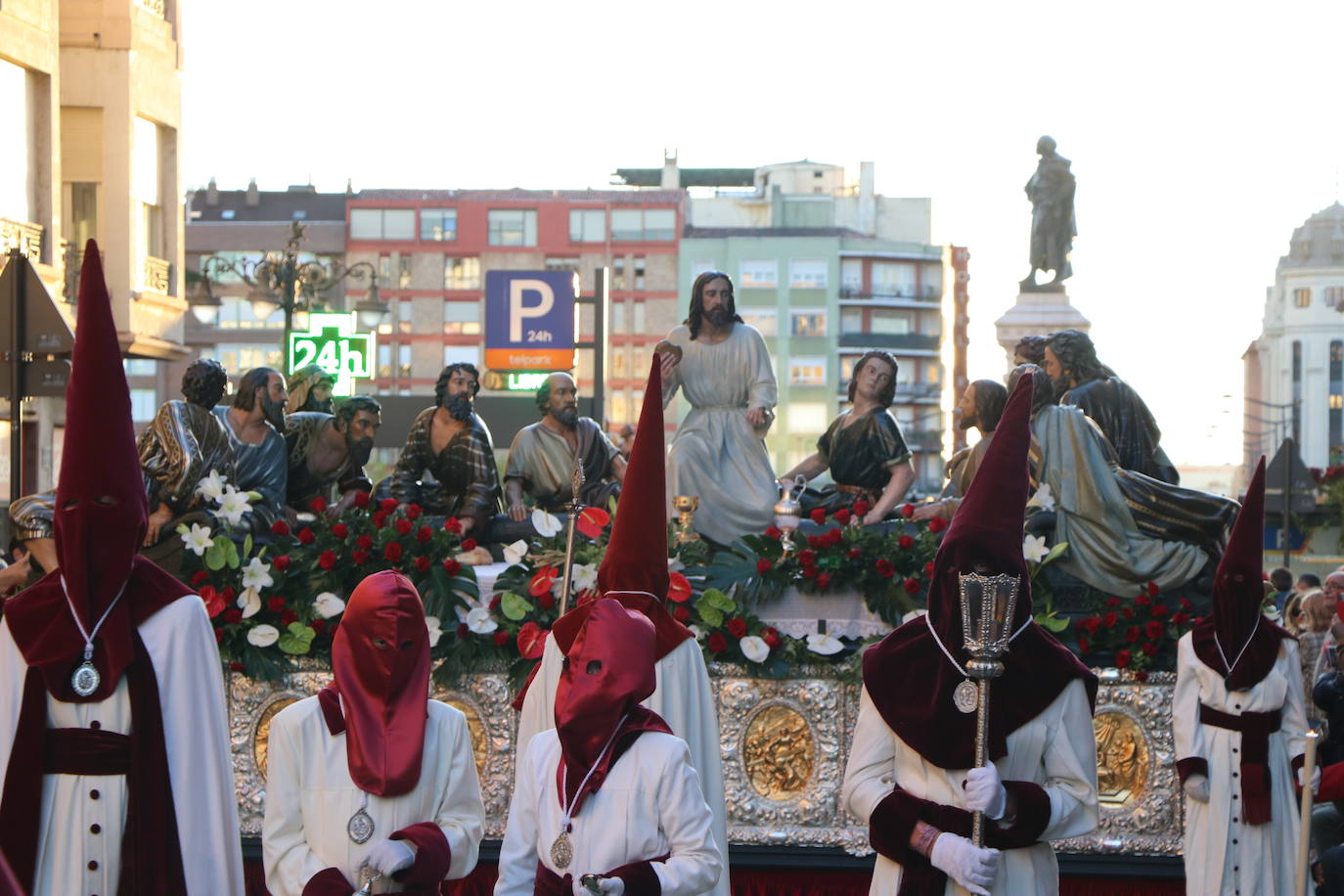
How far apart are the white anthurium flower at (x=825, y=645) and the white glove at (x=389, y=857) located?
4.67 metres

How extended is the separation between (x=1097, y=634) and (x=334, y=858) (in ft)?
18.1

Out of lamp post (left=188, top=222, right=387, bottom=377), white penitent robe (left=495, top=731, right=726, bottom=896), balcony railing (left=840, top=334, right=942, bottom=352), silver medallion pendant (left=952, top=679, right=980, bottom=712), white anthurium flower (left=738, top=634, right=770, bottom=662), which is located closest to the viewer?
white penitent robe (left=495, top=731, right=726, bottom=896)

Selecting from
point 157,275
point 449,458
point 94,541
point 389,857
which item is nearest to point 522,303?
point 449,458

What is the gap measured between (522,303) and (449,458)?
24.0 feet

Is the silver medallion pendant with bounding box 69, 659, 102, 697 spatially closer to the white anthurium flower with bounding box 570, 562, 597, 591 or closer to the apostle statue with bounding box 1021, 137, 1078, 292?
the white anthurium flower with bounding box 570, 562, 597, 591

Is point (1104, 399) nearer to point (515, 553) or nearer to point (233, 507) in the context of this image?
point (515, 553)

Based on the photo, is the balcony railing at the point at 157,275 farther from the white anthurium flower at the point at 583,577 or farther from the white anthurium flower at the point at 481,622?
the white anthurium flower at the point at 583,577

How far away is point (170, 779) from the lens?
583cm

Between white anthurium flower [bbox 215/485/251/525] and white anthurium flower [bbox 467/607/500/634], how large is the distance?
144cm

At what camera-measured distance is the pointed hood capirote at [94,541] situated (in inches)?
225

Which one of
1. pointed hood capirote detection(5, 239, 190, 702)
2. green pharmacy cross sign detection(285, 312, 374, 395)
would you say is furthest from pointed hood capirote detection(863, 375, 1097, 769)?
green pharmacy cross sign detection(285, 312, 374, 395)

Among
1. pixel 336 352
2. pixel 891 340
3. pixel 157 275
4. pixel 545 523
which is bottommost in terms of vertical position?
pixel 545 523

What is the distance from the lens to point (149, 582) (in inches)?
233

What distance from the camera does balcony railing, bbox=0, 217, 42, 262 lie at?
2300 centimetres
